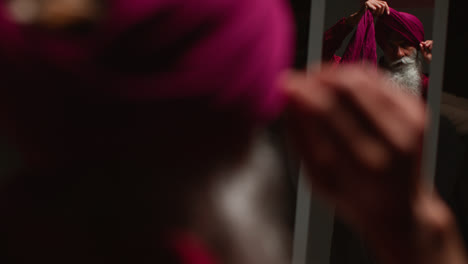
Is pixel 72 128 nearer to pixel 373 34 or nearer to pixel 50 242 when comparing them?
pixel 50 242

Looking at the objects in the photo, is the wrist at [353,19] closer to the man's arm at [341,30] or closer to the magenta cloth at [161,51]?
the man's arm at [341,30]

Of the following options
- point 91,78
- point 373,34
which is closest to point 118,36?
point 91,78

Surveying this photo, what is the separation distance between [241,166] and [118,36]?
126 mm

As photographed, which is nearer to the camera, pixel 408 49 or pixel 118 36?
pixel 118 36

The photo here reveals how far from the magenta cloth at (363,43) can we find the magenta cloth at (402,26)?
5cm

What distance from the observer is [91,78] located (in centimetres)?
32

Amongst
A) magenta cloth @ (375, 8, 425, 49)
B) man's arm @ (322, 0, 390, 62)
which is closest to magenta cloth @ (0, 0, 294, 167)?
man's arm @ (322, 0, 390, 62)

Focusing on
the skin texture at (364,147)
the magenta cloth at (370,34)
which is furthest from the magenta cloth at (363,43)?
the skin texture at (364,147)

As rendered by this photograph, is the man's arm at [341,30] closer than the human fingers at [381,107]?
No

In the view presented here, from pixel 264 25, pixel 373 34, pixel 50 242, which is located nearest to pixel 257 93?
pixel 264 25

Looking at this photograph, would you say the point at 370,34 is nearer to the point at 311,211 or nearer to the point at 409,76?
the point at 409,76

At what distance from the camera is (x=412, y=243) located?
1.30ft

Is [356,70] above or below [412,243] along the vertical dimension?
above

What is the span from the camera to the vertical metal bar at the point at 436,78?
4.76ft
